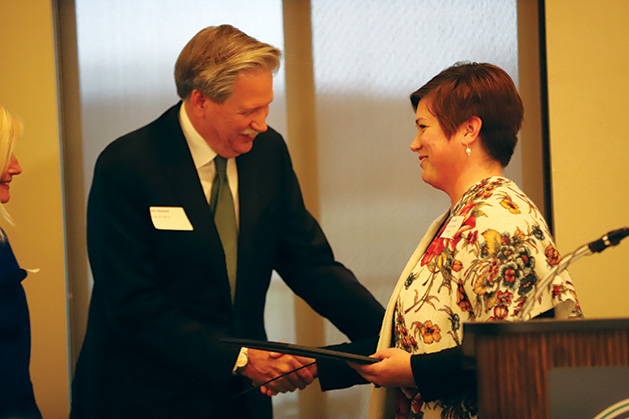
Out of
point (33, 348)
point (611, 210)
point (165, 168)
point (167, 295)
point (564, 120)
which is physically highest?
point (564, 120)

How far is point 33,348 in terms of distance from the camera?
9.90ft

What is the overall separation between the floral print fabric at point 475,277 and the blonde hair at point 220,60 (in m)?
0.93

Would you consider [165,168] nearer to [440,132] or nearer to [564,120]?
[440,132]

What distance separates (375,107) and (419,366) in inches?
73.5

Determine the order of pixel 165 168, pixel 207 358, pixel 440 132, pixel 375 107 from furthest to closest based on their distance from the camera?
pixel 375 107
pixel 165 168
pixel 207 358
pixel 440 132

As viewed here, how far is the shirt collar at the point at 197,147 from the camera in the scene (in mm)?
2299

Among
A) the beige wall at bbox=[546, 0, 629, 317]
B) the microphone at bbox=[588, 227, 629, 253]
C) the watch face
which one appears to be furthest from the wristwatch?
the beige wall at bbox=[546, 0, 629, 317]

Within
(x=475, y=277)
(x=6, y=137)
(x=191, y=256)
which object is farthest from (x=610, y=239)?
(x=6, y=137)

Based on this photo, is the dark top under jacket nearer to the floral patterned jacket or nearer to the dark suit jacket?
the dark suit jacket

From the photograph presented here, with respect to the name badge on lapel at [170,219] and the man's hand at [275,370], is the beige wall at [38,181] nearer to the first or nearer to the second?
the name badge on lapel at [170,219]

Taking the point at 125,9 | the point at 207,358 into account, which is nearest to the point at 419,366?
the point at 207,358

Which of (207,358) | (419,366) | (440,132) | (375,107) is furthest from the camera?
(375,107)

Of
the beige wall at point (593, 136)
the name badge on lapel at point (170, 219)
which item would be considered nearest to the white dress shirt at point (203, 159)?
the name badge on lapel at point (170, 219)

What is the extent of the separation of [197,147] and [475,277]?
117 centimetres
